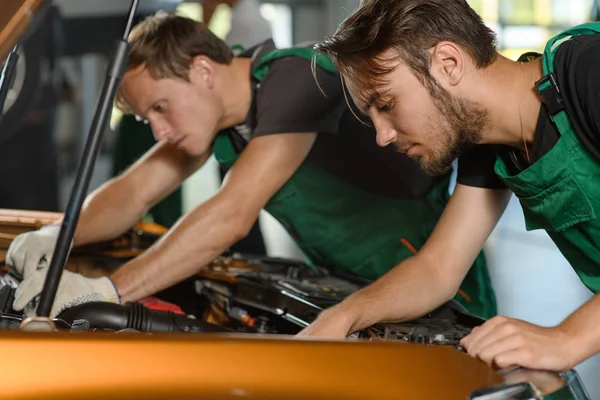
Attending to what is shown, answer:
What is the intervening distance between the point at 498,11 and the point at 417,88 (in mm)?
7093

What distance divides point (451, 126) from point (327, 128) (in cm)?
54

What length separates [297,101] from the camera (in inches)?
69.0

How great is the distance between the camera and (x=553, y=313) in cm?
353

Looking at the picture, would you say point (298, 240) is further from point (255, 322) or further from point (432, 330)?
point (432, 330)

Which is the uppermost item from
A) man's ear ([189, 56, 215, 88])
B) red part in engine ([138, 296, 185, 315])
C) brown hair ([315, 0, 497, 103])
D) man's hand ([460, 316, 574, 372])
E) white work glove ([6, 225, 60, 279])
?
brown hair ([315, 0, 497, 103])

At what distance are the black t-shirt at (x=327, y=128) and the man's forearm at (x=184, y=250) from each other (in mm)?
190

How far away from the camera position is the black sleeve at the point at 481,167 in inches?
57.3

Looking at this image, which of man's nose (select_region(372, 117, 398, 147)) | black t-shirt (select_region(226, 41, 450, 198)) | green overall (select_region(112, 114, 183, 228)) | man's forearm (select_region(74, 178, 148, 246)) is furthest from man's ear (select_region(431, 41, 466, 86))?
green overall (select_region(112, 114, 183, 228))

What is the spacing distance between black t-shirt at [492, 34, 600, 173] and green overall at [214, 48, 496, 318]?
0.66 metres

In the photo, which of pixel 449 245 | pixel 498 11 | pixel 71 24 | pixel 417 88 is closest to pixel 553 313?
pixel 449 245

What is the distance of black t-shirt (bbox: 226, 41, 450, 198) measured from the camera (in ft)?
5.76

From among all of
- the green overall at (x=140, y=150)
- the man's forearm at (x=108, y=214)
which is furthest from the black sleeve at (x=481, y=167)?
the green overall at (x=140, y=150)

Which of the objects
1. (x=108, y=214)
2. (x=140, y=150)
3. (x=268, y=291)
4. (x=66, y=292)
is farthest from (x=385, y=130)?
(x=140, y=150)

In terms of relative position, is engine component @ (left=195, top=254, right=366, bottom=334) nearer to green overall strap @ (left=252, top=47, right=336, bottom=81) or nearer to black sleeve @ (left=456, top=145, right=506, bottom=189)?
black sleeve @ (left=456, top=145, right=506, bottom=189)
